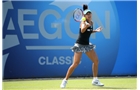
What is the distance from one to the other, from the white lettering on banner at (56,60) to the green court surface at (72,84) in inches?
15.5

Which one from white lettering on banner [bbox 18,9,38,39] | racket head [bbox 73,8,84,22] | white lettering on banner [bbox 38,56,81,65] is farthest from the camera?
white lettering on banner [bbox 38,56,81,65]

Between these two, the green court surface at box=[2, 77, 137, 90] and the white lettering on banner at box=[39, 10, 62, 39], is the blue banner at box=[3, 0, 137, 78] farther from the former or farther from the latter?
the green court surface at box=[2, 77, 137, 90]

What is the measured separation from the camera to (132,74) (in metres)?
7.80

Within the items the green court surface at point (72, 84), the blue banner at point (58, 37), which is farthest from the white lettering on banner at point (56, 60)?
the green court surface at point (72, 84)

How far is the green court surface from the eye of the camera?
20.0 ft

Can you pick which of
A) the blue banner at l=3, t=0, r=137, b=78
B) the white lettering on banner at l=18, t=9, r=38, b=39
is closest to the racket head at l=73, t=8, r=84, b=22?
the blue banner at l=3, t=0, r=137, b=78

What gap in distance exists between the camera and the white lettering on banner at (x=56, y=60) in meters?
7.70

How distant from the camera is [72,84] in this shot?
260 inches

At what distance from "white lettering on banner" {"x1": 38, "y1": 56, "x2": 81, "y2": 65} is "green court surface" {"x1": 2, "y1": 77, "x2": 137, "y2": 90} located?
0.39 meters

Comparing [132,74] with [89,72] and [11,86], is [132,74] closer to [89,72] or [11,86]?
[89,72]

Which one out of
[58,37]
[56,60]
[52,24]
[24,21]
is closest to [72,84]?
[56,60]

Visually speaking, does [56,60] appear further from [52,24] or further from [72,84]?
[72,84]

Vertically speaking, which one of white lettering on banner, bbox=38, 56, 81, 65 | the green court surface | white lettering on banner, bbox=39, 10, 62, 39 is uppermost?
white lettering on banner, bbox=39, 10, 62, 39

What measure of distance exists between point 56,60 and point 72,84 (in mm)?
1228
